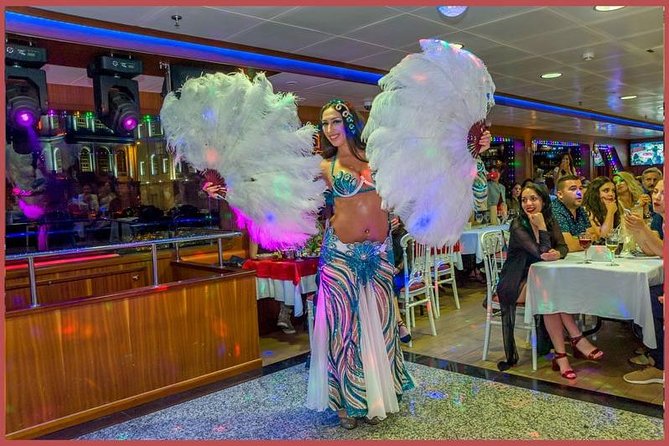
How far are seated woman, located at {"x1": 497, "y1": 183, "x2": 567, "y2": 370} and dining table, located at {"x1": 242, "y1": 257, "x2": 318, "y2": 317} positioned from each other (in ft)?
5.53

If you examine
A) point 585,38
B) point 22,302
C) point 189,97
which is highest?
point 585,38

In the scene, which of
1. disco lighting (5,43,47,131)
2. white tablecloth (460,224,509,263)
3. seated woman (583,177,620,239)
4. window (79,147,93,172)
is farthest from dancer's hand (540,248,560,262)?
window (79,147,93,172)

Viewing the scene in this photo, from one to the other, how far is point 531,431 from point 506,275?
4.14 ft

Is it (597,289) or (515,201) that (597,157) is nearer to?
(515,201)

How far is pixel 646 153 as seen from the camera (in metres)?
18.1

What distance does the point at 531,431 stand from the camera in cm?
279

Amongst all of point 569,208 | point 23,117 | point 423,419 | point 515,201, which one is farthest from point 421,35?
point 515,201

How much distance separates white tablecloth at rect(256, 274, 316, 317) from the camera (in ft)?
15.8

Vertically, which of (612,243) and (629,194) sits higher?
(629,194)

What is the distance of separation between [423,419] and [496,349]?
1585 millimetres

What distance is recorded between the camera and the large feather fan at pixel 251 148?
113 inches

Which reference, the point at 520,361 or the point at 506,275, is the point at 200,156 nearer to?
the point at 506,275

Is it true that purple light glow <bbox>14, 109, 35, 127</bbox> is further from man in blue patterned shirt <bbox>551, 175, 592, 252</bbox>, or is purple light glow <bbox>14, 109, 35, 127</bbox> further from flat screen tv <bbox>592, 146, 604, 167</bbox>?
flat screen tv <bbox>592, 146, 604, 167</bbox>

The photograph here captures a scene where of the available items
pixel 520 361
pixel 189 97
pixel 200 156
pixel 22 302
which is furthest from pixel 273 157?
pixel 22 302
